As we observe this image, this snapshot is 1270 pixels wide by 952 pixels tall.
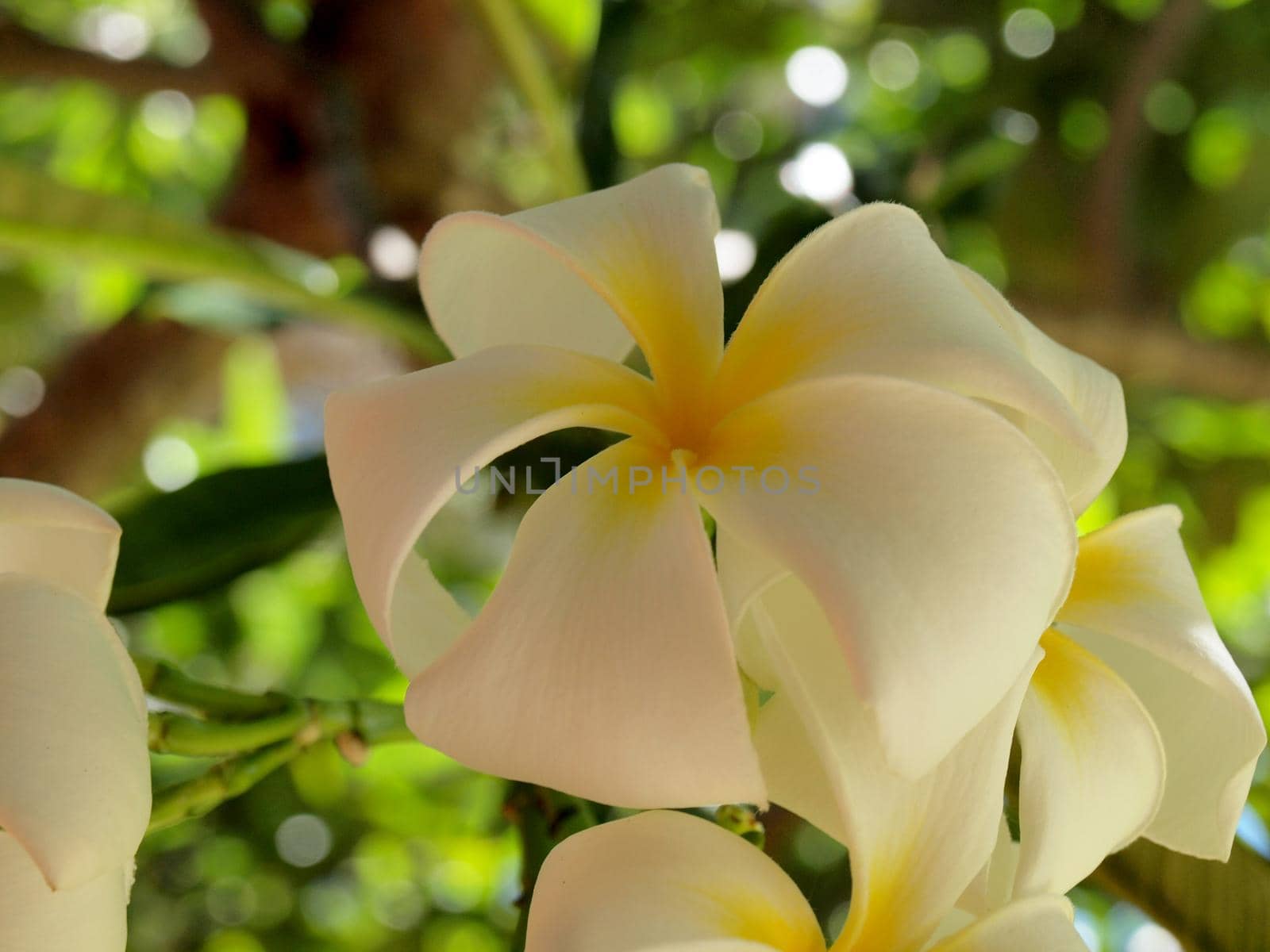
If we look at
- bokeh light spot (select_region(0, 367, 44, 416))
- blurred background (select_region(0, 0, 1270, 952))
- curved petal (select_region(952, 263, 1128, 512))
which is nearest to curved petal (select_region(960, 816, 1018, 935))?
curved petal (select_region(952, 263, 1128, 512))

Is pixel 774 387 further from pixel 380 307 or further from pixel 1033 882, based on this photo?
pixel 380 307

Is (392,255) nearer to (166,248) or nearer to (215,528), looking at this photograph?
(166,248)

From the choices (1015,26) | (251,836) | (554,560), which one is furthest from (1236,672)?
(1015,26)

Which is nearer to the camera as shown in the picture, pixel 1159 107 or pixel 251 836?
pixel 251 836

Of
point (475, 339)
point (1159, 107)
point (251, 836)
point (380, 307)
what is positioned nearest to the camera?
point (475, 339)

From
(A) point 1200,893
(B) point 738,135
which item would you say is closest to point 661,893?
(A) point 1200,893

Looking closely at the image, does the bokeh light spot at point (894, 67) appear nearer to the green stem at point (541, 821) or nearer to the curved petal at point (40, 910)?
the green stem at point (541, 821)
